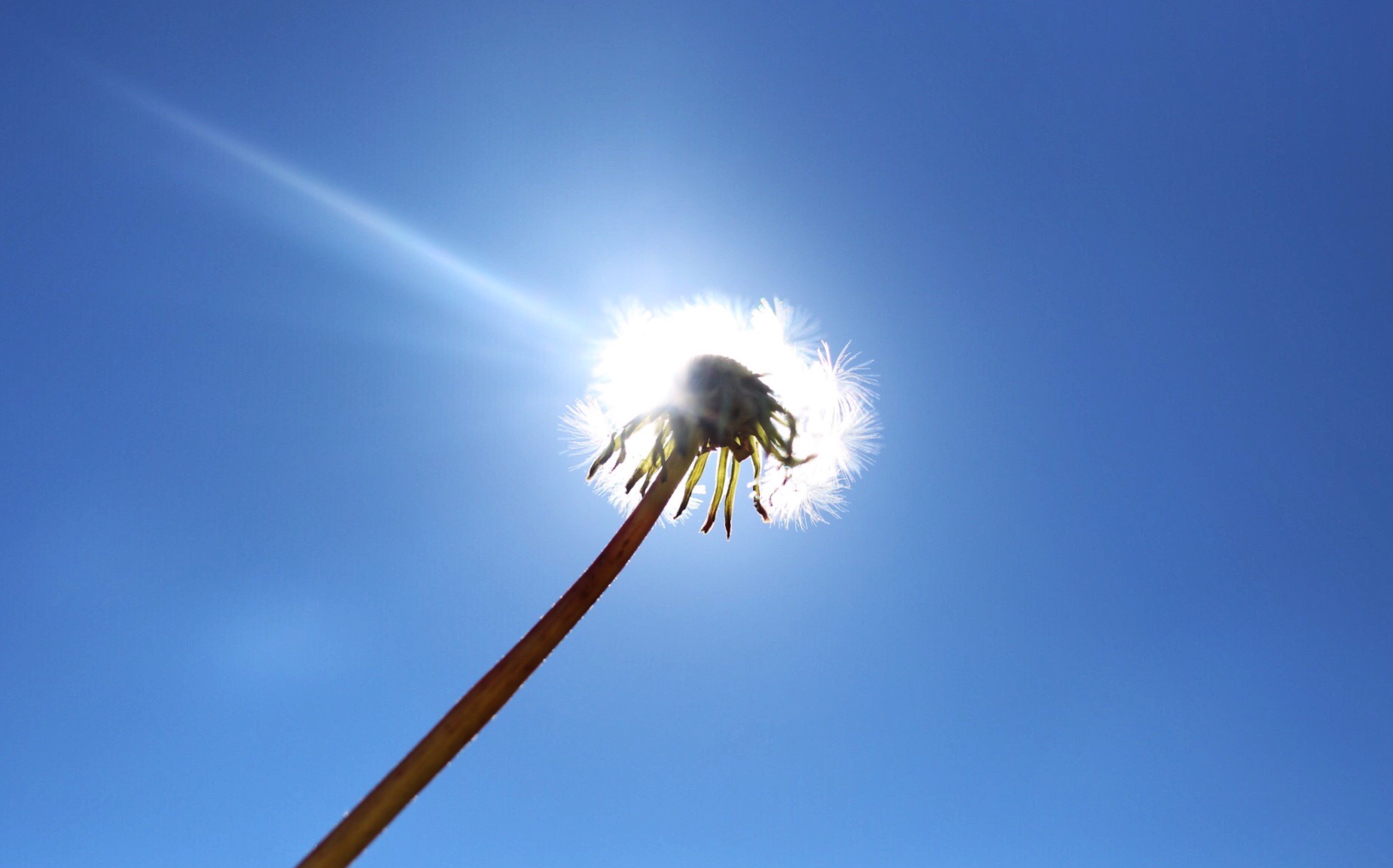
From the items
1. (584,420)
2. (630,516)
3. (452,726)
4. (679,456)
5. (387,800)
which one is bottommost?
(387,800)

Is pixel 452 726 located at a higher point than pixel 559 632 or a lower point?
lower

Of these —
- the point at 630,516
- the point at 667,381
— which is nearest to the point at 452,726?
the point at 630,516

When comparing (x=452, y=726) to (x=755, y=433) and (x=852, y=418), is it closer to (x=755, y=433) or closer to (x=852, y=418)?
(x=755, y=433)

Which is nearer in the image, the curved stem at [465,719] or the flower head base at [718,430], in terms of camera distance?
the curved stem at [465,719]

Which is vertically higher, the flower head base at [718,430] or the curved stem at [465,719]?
the flower head base at [718,430]

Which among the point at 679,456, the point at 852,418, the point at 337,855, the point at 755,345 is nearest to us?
the point at 337,855

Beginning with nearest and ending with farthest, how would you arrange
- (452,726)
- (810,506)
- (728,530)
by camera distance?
(452,726) → (728,530) → (810,506)

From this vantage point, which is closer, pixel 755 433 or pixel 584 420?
pixel 755 433

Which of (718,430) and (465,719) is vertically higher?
(718,430)
